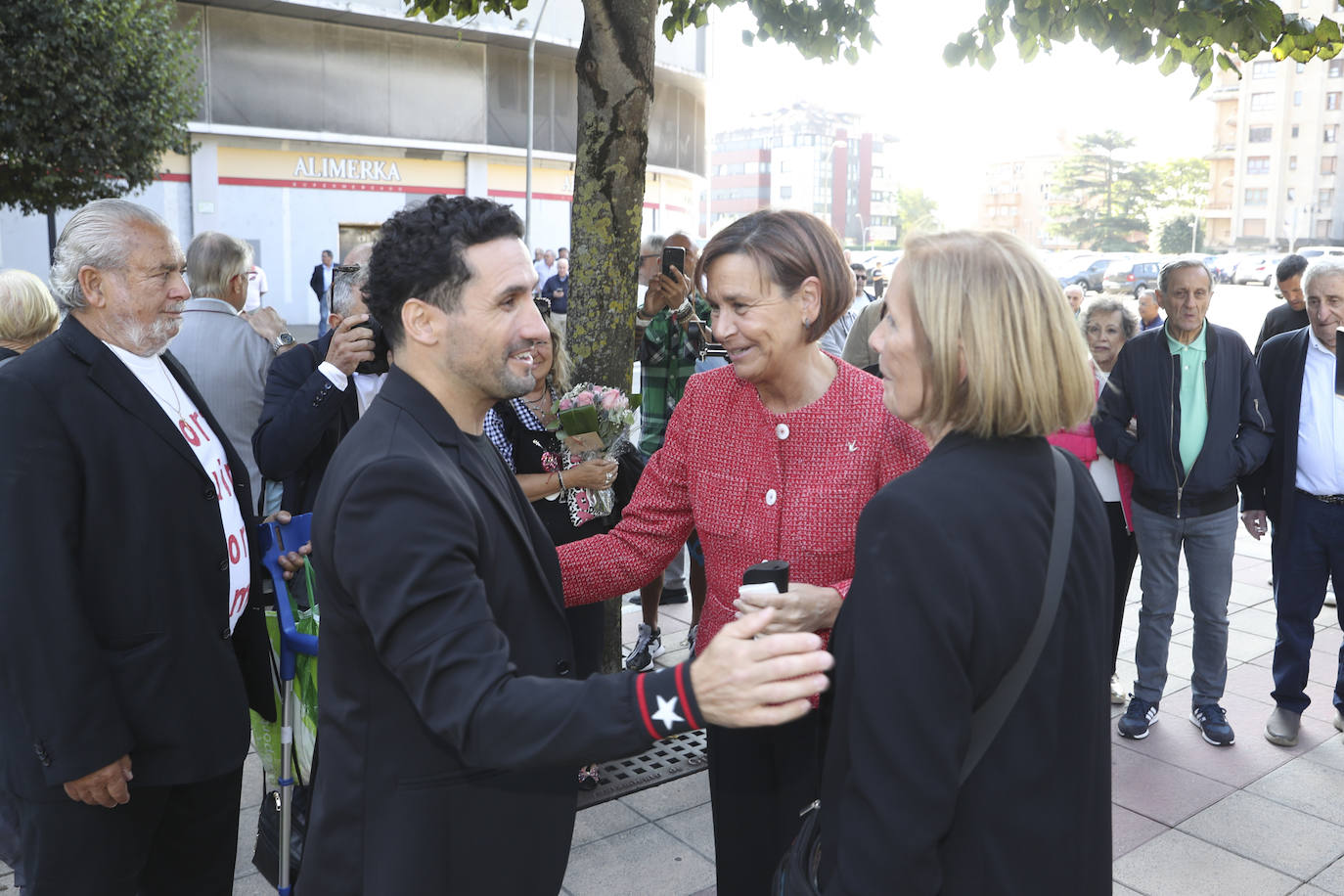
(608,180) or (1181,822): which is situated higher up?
(608,180)

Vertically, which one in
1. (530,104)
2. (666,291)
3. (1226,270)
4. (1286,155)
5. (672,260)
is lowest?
(666,291)

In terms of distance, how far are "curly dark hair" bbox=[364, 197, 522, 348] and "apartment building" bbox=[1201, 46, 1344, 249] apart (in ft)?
275

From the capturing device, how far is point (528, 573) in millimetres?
2014

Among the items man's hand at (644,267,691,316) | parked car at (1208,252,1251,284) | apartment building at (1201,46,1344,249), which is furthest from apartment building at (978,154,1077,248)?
man's hand at (644,267,691,316)

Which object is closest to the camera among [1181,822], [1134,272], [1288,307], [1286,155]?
[1181,822]

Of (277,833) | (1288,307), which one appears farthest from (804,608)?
(1288,307)

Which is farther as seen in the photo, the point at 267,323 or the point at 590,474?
the point at 267,323

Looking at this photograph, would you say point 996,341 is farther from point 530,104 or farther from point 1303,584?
point 530,104

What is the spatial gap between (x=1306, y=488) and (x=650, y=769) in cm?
348

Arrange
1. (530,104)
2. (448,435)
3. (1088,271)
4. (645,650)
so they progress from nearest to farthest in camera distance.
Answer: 1. (448,435)
2. (645,650)
3. (530,104)
4. (1088,271)

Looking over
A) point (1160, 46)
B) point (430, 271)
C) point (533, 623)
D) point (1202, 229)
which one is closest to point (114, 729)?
point (533, 623)

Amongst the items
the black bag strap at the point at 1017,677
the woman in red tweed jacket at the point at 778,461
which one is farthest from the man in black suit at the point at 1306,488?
the black bag strap at the point at 1017,677

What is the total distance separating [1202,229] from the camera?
282 ft

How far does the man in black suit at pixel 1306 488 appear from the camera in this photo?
5191 millimetres
